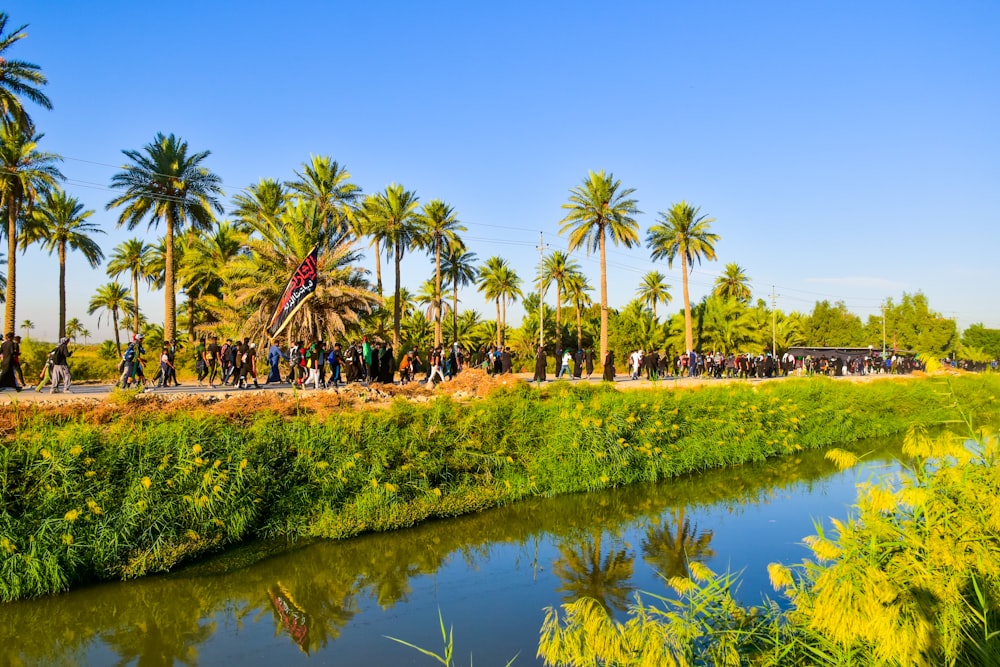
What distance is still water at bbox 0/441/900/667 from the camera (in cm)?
775

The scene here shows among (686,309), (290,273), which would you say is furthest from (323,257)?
(686,309)

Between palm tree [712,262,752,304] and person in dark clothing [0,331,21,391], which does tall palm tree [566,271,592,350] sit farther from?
person in dark clothing [0,331,21,391]

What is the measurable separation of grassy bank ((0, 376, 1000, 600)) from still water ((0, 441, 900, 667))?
15.6 inches

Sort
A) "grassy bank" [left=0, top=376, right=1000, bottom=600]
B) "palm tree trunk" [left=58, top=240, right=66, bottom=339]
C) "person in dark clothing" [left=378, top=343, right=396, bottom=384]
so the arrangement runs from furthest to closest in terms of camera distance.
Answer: "palm tree trunk" [left=58, top=240, right=66, bottom=339], "person in dark clothing" [left=378, top=343, right=396, bottom=384], "grassy bank" [left=0, top=376, right=1000, bottom=600]

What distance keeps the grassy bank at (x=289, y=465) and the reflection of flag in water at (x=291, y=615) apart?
1638 millimetres

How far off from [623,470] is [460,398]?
3.96 metres

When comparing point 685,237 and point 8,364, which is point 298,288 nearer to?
point 8,364

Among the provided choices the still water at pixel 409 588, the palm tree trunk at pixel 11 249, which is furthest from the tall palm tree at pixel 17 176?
the still water at pixel 409 588

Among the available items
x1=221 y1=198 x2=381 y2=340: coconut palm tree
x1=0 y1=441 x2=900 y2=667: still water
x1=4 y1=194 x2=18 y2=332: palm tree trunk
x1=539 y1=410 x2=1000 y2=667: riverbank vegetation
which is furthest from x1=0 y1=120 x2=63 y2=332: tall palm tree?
x1=539 y1=410 x2=1000 y2=667: riverbank vegetation

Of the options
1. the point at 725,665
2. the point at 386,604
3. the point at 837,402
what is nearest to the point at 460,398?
the point at 386,604

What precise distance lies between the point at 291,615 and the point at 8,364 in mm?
13696

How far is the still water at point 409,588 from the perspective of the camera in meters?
7.75

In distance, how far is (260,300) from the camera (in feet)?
120

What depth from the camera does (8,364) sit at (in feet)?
59.1
